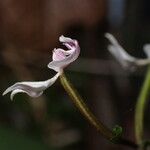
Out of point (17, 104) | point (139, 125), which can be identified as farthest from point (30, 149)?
point (17, 104)

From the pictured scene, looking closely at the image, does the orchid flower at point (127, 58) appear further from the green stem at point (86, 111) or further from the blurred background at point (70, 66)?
the blurred background at point (70, 66)

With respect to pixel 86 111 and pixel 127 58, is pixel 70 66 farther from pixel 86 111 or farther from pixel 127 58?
pixel 86 111

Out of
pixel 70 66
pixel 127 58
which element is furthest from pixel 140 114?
pixel 70 66

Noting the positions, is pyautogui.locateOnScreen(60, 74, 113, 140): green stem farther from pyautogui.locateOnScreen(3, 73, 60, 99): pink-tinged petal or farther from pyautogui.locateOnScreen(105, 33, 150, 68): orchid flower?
pyautogui.locateOnScreen(105, 33, 150, 68): orchid flower

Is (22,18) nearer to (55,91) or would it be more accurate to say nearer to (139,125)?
(55,91)

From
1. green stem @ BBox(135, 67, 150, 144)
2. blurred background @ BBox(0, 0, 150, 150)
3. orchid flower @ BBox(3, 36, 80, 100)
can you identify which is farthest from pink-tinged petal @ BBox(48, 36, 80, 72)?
blurred background @ BBox(0, 0, 150, 150)

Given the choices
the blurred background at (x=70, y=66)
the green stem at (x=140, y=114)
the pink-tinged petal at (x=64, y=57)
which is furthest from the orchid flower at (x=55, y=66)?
the blurred background at (x=70, y=66)

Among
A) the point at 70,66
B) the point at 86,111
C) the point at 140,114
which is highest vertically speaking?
the point at 86,111
